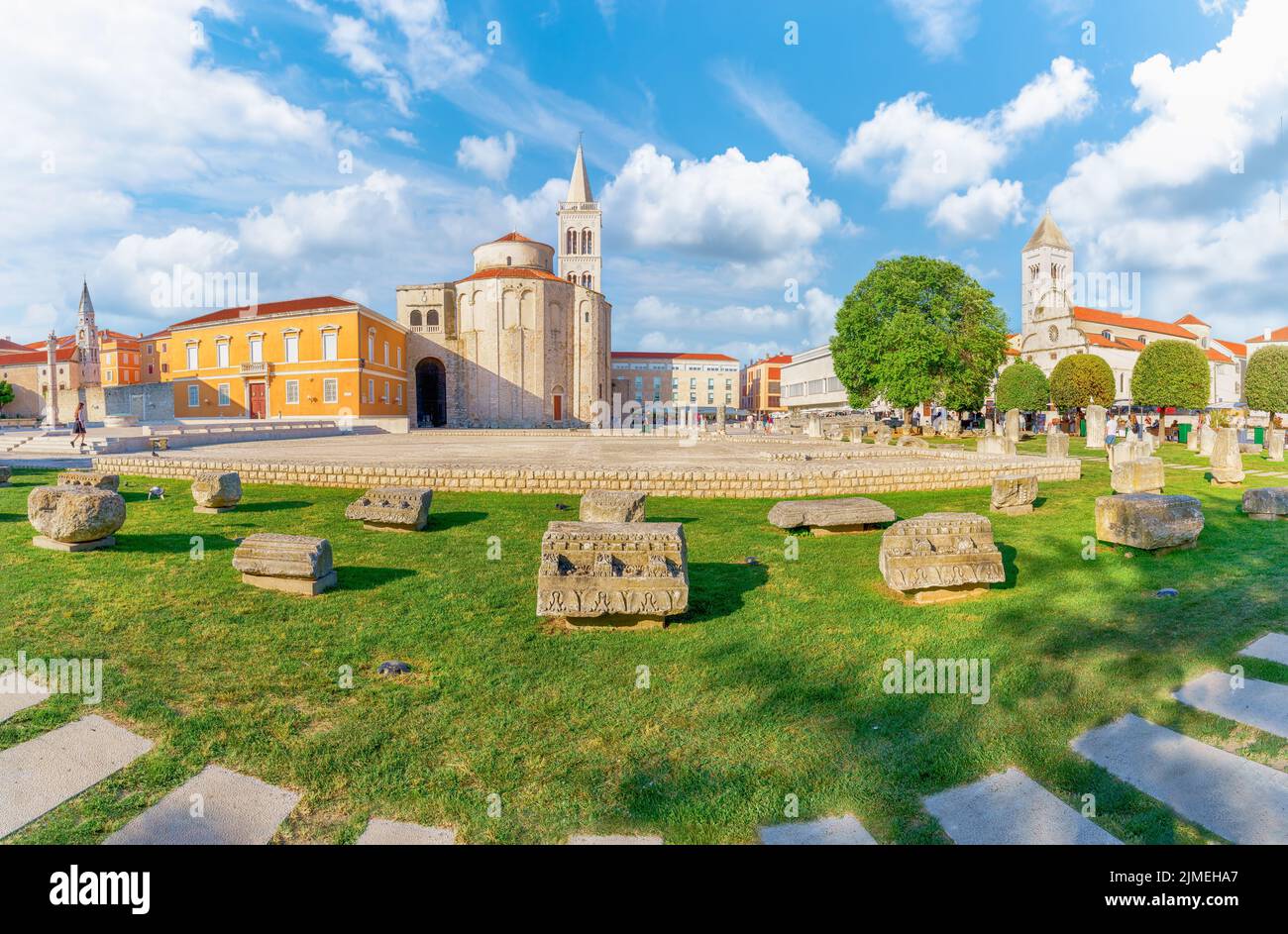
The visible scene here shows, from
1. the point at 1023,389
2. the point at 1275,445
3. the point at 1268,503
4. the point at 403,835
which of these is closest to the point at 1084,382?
the point at 1023,389

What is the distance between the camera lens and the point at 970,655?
4.95 meters

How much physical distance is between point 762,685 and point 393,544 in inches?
227

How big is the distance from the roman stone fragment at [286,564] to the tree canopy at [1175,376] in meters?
53.3

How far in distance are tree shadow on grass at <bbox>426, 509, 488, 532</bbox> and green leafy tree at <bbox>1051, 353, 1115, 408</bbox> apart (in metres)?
50.7

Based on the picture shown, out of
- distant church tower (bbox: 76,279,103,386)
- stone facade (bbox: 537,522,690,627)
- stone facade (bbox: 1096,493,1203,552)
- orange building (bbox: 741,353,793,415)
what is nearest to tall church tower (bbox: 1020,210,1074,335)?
orange building (bbox: 741,353,793,415)

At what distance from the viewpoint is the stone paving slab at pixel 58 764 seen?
3115 millimetres

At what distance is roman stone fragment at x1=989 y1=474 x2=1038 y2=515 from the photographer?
10906 millimetres

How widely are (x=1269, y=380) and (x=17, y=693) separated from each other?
6279 cm

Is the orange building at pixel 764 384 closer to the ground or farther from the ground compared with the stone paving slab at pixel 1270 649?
farther from the ground

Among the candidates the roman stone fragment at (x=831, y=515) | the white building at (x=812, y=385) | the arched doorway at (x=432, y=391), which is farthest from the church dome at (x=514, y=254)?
the roman stone fragment at (x=831, y=515)

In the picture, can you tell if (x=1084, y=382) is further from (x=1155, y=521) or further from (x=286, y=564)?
(x=286, y=564)

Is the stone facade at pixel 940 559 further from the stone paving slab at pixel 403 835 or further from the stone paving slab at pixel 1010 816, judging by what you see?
the stone paving slab at pixel 403 835

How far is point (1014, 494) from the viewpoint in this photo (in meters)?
11.0
